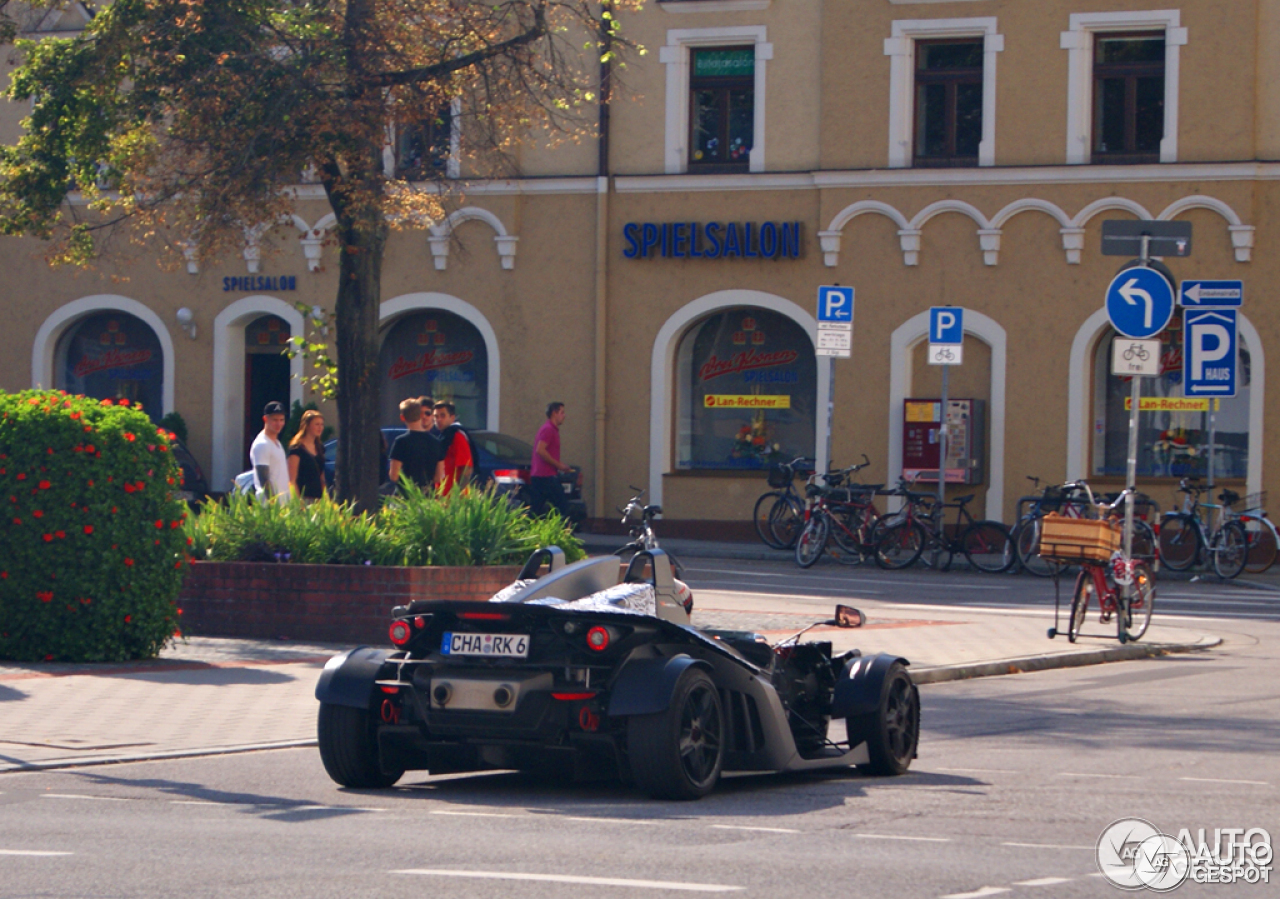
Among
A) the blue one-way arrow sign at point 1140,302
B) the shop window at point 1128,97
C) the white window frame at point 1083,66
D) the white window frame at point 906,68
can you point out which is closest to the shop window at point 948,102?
the white window frame at point 906,68

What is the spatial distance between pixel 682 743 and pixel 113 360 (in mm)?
25398

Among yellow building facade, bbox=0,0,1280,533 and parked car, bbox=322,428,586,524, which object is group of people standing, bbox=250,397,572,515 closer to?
parked car, bbox=322,428,586,524

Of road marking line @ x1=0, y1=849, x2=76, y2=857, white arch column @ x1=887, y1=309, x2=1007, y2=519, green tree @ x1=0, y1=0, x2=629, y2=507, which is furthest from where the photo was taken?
white arch column @ x1=887, y1=309, x2=1007, y2=519

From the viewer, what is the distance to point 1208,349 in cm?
2084

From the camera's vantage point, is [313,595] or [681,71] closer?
[313,595]

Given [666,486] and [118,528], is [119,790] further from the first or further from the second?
[666,486]

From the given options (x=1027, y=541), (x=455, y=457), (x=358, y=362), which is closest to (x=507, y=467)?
(x=1027, y=541)

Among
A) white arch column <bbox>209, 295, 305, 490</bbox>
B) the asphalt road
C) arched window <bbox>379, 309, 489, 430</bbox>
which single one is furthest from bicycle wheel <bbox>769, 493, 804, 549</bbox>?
the asphalt road

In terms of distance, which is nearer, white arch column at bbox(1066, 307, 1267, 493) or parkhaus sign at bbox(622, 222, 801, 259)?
white arch column at bbox(1066, 307, 1267, 493)

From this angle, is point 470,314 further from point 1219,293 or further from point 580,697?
point 580,697

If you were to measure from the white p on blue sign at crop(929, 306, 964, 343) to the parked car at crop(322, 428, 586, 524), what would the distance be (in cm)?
543

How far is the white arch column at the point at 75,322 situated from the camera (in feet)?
98.7

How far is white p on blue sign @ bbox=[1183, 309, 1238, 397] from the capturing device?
20.7 metres

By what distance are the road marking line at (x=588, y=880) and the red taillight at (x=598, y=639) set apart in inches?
64.6
